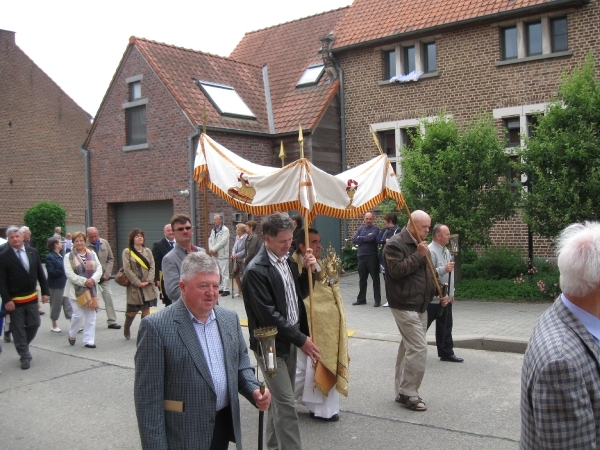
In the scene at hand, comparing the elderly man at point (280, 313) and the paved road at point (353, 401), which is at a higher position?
the elderly man at point (280, 313)

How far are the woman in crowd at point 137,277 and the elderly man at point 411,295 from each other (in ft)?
16.3

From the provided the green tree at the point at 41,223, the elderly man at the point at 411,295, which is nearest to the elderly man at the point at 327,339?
the elderly man at the point at 411,295

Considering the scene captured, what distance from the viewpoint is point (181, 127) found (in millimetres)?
18109

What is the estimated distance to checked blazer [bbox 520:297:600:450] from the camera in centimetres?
226

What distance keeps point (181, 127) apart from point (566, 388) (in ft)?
55.0

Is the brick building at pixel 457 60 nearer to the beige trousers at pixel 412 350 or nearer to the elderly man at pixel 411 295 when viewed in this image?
the elderly man at pixel 411 295

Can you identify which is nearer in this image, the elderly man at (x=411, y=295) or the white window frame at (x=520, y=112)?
the elderly man at (x=411, y=295)

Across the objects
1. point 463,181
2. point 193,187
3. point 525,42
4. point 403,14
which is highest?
point 403,14

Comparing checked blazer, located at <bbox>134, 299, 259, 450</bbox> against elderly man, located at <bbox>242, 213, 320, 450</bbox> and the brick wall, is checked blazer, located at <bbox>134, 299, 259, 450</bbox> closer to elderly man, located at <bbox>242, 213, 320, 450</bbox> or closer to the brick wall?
elderly man, located at <bbox>242, 213, 320, 450</bbox>

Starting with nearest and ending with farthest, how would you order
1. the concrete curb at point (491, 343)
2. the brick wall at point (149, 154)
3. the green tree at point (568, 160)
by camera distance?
the concrete curb at point (491, 343) → the green tree at point (568, 160) → the brick wall at point (149, 154)

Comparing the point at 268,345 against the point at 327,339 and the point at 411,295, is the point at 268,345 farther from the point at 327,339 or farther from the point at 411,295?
the point at 411,295

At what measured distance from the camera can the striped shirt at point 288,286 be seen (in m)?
4.95

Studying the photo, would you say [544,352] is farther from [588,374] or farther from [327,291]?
[327,291]

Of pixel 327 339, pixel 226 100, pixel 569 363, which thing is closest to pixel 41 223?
pixel 226 100
